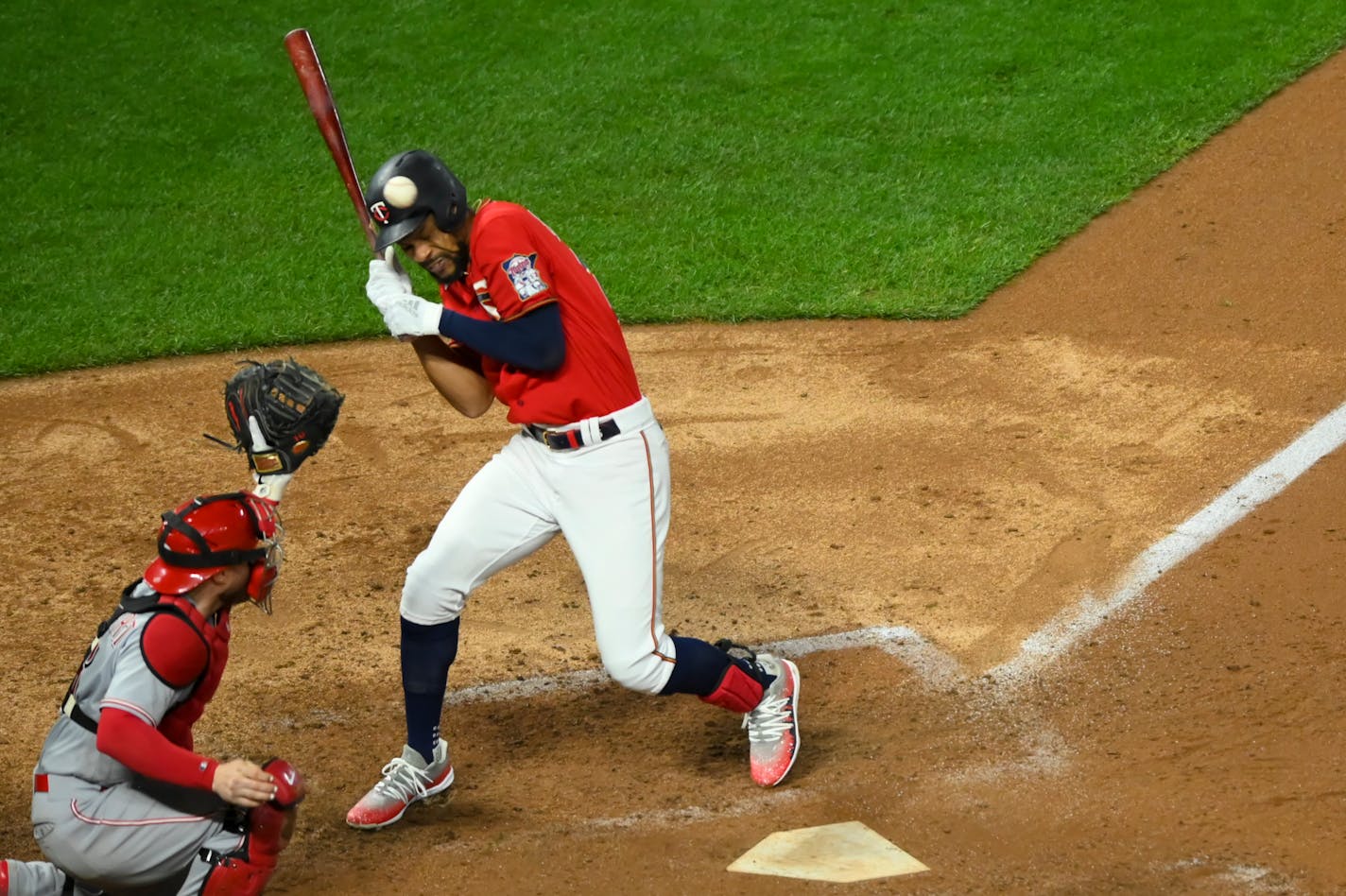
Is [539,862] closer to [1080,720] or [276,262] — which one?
[1080,720]

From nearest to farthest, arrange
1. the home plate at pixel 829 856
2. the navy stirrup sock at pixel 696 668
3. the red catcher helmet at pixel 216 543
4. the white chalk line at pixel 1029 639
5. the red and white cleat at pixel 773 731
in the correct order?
the red catcher helmet at pixel 216 543
the home plate at pixel 829 856
the navy stirrup sock at pixel 696 668
the red and white cleat at pixel 773 731
the white chalk line at pixel 1029 639

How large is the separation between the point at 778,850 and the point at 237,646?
7.62 ft

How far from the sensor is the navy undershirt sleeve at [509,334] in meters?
4.09

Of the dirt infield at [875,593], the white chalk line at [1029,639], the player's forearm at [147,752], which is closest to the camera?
the player's forearm at [147,752]

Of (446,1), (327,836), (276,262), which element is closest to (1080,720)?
(327,836)

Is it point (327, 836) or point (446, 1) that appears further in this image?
point (446, 1)

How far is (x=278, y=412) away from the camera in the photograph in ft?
13.1

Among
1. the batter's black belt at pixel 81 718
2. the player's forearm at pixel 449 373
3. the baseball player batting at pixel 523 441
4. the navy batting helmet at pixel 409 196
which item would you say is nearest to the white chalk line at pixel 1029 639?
the baseball player batting at pixel 523 441

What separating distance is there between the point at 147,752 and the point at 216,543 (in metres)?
0.52

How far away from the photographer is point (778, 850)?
162 inches

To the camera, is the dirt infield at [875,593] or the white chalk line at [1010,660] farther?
the white chalk line at [1010,660]

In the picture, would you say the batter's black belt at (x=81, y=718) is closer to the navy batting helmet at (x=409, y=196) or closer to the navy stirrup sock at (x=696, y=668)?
the navy batting helmet at (x=409, y=196)

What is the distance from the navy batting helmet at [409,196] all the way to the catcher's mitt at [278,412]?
439 millimetres

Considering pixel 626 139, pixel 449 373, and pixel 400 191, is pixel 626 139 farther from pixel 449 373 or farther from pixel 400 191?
pixel 400 191
